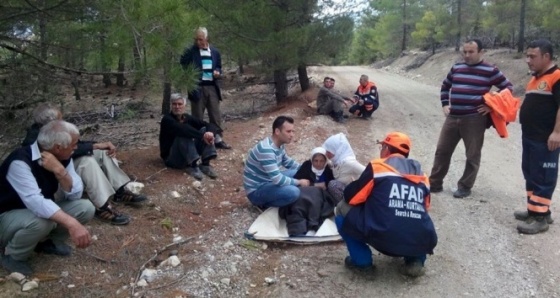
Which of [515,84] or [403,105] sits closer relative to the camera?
[403,105]

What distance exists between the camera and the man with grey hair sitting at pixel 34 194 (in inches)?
126

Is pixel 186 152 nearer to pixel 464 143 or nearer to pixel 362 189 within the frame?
pixel 362 189

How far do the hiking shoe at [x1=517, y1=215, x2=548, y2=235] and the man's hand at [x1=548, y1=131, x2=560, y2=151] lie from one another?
689mm

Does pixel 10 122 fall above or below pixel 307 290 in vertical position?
above

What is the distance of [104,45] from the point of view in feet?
15.8

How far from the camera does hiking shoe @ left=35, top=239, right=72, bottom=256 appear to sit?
3.69 metres

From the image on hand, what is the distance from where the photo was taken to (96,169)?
164 inches

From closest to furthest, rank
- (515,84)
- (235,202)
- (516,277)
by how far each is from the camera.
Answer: (516,277)
(235,202)
(515,84)

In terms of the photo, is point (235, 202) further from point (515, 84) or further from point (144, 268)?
point (515, 84)

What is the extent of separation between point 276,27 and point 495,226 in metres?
6.72

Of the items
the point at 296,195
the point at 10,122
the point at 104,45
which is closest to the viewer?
the point at 296,195

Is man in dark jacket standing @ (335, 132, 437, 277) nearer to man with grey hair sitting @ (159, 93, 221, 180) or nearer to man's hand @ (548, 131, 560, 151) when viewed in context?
man's hand @ (548, 131, 560, 151)

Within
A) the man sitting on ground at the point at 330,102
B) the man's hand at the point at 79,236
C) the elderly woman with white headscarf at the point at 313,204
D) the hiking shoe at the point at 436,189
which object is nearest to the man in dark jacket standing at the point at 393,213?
the elderly woman with white headscarf at the point at 313,204

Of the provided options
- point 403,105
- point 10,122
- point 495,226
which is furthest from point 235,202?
point 403,105
